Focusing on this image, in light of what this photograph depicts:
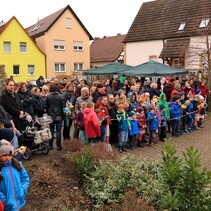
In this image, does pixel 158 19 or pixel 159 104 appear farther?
pixel 158 19

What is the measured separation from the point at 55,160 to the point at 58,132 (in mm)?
1459

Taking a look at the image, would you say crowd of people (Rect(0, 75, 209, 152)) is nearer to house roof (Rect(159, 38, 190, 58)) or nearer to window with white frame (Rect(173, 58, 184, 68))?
house roof (Rect(159, 38, 190, 58))

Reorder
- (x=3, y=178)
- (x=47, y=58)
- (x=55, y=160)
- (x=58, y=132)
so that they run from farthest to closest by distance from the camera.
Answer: (x=47, y=58), (x=58, y=132), (x=55, y=160), (x=3, y=178)

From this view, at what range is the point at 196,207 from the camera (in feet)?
12.3

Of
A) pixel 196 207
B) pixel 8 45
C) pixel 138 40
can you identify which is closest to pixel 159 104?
pixel 196 207

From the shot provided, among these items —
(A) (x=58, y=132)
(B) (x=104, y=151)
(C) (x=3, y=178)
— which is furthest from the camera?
(A) (x=58, y=132)

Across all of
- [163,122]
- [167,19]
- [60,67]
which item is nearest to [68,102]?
[163,122]

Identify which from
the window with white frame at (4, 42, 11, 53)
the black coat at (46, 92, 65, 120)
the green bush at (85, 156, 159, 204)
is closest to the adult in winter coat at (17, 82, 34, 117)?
the black coat at (46, 92, 65, 120)

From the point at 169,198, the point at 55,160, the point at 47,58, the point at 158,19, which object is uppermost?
the point at 158,19

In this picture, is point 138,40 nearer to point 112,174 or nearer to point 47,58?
point 47,58

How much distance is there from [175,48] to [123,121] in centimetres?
1973

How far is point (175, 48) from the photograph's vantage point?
26.9 meters

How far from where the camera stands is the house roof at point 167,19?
27.1 m

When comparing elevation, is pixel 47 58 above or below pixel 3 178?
above
